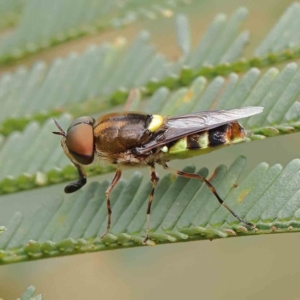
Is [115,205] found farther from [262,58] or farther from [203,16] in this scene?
[203,16]

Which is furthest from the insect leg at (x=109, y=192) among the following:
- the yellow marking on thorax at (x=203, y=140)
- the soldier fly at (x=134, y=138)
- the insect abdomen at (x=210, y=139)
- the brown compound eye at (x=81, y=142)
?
the yellow marking on thorax at (x=203, y=140)

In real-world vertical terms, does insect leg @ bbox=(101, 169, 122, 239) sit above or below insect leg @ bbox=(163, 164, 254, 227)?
below

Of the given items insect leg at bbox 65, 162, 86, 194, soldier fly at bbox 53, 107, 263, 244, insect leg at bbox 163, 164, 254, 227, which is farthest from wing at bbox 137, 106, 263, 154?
insect leg at bbox 65, 162, 86, 194

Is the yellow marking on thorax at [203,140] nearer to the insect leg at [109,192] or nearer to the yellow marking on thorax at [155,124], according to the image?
the yellow marking on thorax at [155,124]

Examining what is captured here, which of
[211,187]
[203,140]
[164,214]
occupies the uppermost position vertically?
[203,140]

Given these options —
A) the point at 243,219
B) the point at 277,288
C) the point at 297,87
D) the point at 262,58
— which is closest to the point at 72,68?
the point at 262,58

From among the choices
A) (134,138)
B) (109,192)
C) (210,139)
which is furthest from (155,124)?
(109,192)

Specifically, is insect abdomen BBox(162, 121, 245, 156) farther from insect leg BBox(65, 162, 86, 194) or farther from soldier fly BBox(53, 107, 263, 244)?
insect leg BBox(65, 162, 86, 194)

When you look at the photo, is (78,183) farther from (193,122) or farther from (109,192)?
(193,122)
